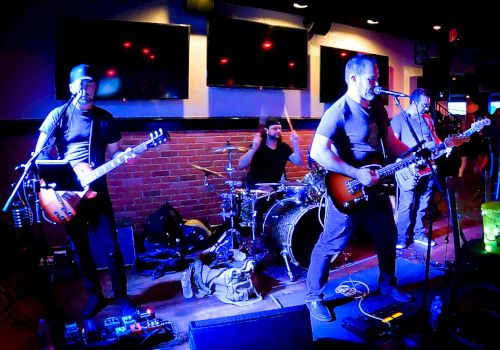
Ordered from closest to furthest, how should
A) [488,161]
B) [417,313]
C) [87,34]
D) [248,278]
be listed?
1. [417,313]
2. [248,278]
3. [87,34]
4. [488,161]

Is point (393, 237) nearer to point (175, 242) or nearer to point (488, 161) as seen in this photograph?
point (175, 242)

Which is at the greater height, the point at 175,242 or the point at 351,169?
the point at 351,169

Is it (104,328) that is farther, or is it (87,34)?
(87,34)

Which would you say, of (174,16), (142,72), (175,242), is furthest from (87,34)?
(175,242)

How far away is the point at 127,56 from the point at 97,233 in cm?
279

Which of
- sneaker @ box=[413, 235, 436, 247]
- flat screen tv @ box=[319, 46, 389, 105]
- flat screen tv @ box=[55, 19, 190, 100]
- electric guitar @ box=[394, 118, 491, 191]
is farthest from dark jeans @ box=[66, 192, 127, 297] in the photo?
flat screen tv @ box=[319, 46, 389, 105]

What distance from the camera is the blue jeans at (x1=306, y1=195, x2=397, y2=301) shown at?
3.40 meters

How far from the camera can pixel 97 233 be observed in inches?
143

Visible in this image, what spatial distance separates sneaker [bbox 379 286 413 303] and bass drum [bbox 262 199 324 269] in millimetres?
1006

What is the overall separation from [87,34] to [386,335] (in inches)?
188

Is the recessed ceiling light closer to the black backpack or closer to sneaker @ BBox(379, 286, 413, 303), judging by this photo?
the black backpack

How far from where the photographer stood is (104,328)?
10.5 ft

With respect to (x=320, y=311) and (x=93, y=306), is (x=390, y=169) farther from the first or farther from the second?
(x=93, y=306)

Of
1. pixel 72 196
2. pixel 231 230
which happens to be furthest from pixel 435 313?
pixel 72 196
